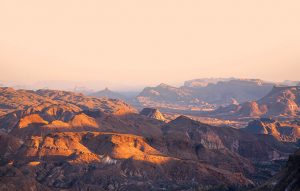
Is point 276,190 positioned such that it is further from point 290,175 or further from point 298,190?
point 298,190

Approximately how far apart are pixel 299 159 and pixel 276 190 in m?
15.4

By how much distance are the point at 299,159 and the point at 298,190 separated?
2719 cm

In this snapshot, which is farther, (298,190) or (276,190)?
(276,190)

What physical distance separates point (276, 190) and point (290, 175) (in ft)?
25.1

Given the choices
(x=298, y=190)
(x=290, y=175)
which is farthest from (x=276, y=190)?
(x=298, y=190)

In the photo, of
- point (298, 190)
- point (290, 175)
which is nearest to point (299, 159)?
point (290, 175)

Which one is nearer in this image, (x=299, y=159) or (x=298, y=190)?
(x=298, y=190)

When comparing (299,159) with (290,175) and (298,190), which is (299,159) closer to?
(290,175)

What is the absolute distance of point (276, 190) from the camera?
633 feet

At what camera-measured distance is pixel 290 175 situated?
19125 cm

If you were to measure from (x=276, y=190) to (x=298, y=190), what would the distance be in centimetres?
2096

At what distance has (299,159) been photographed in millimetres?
197500

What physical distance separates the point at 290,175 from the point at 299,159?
9535 millimetres

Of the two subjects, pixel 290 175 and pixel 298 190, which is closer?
pixel 298 190
